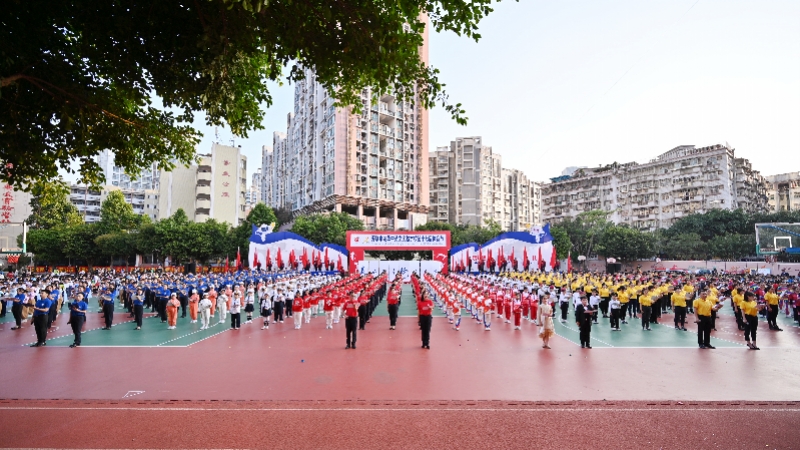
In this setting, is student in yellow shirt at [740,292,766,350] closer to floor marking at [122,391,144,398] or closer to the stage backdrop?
floor marking at [122,391,144,398]

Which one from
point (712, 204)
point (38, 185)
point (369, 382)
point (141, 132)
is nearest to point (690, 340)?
point (369, 382)

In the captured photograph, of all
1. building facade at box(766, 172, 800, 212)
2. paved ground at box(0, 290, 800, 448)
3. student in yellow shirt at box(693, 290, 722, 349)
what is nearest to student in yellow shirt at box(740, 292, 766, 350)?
paved ground at box(0, 290, 800, 448)

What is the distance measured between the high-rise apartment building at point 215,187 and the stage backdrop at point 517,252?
48.9m

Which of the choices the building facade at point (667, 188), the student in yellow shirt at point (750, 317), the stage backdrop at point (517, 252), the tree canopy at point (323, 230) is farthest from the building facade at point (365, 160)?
the student in yellow shirt at point (750, 317)

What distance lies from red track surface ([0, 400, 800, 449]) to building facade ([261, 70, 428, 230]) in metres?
62.2

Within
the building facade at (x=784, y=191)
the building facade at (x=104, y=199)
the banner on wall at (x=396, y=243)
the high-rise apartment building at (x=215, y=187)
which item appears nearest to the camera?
the banner on wall at (x=396, y=243)

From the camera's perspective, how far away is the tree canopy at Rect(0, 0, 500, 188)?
6.33 m

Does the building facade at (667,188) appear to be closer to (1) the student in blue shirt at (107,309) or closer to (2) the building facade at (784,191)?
(2) the building facade at (784,191)

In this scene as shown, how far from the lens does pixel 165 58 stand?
277 inches

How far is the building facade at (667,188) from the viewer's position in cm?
7794

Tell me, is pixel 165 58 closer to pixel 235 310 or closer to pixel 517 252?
pixel 235 310

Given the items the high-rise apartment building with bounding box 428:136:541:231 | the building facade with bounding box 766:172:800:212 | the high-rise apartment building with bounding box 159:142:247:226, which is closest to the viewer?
the high-rise apartment building with bounding box 159:142:247:226

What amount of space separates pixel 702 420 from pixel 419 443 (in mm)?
4149

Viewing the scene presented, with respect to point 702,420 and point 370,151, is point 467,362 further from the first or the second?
point 370,151
